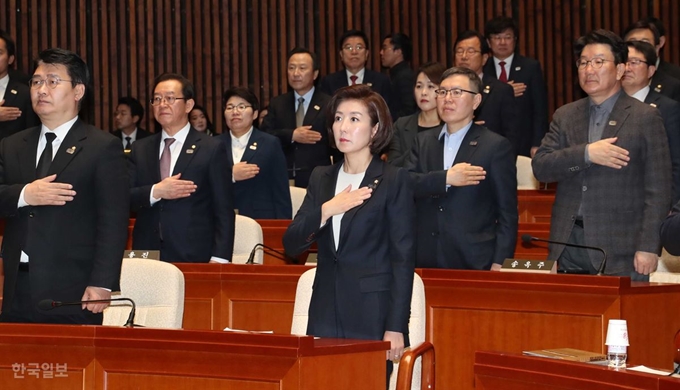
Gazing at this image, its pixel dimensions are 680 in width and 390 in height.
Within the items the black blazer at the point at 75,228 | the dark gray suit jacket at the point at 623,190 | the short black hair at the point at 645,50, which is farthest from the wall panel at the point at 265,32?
the black blazer at the point at 75,228

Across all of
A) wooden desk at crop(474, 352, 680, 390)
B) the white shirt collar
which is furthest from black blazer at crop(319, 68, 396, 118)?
wooden desk at crop(474, 352, 680, 390)

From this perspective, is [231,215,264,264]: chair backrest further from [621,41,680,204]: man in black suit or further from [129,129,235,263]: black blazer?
[621,41,680,204]: man in black suit

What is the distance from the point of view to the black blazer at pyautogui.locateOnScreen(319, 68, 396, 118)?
763 cm

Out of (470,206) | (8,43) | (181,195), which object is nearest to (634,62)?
(470,206)

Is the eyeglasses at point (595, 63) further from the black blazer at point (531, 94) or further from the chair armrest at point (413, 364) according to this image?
the black blazer at point (531, 94)

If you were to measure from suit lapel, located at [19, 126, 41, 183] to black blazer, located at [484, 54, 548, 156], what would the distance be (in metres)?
4.44

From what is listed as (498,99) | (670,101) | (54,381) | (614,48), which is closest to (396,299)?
(54,381)

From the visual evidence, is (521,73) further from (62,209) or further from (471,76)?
(62,209)

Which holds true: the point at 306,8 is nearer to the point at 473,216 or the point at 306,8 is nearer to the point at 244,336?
the point at 473,216

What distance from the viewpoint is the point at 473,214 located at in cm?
438

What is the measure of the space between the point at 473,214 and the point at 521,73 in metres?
3.38

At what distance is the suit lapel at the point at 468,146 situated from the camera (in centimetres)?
446

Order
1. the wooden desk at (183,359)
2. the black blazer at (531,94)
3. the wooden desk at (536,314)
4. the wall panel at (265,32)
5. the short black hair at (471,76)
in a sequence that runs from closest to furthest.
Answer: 1. the wooden desk at (183,359)
2. the wooden desk at (536,314)
3. the short black hair at (471,76)
4. the black blazer at (531,94)
5. the wall panel at (265,32)

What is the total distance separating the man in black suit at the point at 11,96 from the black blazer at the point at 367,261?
404 centimetres
